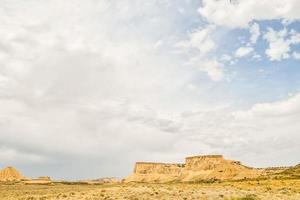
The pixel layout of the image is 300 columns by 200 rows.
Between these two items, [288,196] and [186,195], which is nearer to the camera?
[186,195]

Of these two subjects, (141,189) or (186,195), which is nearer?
(186,195)

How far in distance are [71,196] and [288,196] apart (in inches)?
894

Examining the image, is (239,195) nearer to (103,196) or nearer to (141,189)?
(141,189)

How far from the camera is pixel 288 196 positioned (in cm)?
4594

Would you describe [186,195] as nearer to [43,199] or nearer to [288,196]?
[288,196]

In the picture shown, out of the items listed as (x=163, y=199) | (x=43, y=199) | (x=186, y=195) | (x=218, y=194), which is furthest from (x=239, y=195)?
(x=43, y=199)

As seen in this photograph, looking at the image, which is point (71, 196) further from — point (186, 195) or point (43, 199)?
point (186, 195)

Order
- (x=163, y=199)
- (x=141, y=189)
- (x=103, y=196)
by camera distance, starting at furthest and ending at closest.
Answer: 1. (x=141, y=189)
2. (x=103, y=196)
3. (x=163, y=199)

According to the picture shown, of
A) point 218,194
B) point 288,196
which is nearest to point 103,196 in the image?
point 218,194

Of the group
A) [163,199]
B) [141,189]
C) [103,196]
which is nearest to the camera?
[163,199]

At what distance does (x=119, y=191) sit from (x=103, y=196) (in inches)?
100

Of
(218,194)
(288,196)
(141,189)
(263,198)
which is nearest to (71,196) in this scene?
(141,189)

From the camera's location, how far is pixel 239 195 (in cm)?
4419

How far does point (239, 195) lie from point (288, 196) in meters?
5.77
